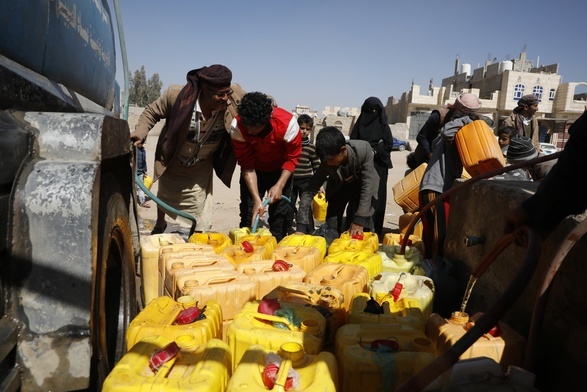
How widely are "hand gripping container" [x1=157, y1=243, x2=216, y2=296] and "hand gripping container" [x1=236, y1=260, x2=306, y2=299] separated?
0.35 metres

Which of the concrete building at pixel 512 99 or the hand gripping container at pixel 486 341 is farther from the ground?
the concrete building at pixel 512 99

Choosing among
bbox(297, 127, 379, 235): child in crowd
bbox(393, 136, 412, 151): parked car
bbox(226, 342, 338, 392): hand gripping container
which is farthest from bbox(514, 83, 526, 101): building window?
bbox(226, 342, 338, 392): hand gripping container

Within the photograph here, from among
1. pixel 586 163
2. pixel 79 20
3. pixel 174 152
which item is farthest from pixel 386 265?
pixel 79 20

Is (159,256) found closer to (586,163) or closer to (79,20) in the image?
(79,20)

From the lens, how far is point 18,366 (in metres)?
1.24

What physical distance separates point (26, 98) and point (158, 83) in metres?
50.7

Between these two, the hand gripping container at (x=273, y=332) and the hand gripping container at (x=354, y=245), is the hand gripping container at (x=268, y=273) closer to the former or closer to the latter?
the hand gripping container at (x=273, y=332)

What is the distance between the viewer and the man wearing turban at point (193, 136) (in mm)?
3664

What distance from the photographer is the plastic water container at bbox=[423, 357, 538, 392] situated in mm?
1329

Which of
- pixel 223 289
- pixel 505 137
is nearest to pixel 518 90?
pixel 505 137

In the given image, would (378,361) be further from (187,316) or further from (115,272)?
(115,272)

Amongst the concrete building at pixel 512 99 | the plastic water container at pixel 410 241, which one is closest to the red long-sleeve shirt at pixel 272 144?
the plastic water container at pixel 410 241

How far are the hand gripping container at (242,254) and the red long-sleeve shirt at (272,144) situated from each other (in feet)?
4.00

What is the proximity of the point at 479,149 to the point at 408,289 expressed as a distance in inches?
55.4
